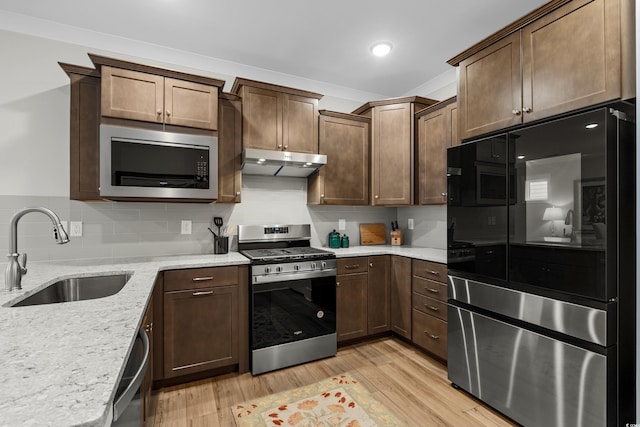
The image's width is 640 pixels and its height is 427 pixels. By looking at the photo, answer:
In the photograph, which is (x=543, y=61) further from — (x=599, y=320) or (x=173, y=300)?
(x=173, y=300)

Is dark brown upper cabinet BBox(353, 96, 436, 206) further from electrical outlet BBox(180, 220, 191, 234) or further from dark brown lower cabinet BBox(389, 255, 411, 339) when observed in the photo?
electrical outlet BBox(180, 220, 191, 234)

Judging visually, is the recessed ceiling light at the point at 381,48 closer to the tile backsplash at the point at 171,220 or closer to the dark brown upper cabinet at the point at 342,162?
the dark brown upper cabinet at the point at 342,162

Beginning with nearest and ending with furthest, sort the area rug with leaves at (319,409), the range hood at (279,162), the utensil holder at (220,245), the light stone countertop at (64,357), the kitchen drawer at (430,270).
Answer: the light stone countertop at (64,357)
the area rug with leaves at (319,409)
the kitchen drawer at (430,270)
the range hood at (279,162)
the utensil holder at (220,245)

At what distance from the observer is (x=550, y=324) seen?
1701 mm

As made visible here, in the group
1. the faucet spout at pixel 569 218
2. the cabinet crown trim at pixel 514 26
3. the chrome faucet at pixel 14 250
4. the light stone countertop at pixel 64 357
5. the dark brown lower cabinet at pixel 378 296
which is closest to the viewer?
the light stone countertop at pixel 64 357

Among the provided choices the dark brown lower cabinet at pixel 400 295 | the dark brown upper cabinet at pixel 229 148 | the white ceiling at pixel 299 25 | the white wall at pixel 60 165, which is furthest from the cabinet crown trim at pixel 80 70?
the dark brown lower cabinet at pixel 400 295

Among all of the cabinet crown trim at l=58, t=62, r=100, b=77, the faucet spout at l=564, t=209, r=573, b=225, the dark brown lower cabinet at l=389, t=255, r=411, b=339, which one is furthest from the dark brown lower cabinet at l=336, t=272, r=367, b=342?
the cabinet crown trim at l=58, t=62, r=100, b=77

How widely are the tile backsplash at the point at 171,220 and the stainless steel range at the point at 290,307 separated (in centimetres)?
36

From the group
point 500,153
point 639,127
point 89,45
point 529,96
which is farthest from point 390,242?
point 89,45

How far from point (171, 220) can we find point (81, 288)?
3.22 ft

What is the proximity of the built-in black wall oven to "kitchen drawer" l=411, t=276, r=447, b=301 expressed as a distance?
1.09ft

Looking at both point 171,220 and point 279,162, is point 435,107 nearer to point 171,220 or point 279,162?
point 279,162

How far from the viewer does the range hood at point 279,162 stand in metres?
2.72

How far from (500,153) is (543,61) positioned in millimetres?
→ 540
